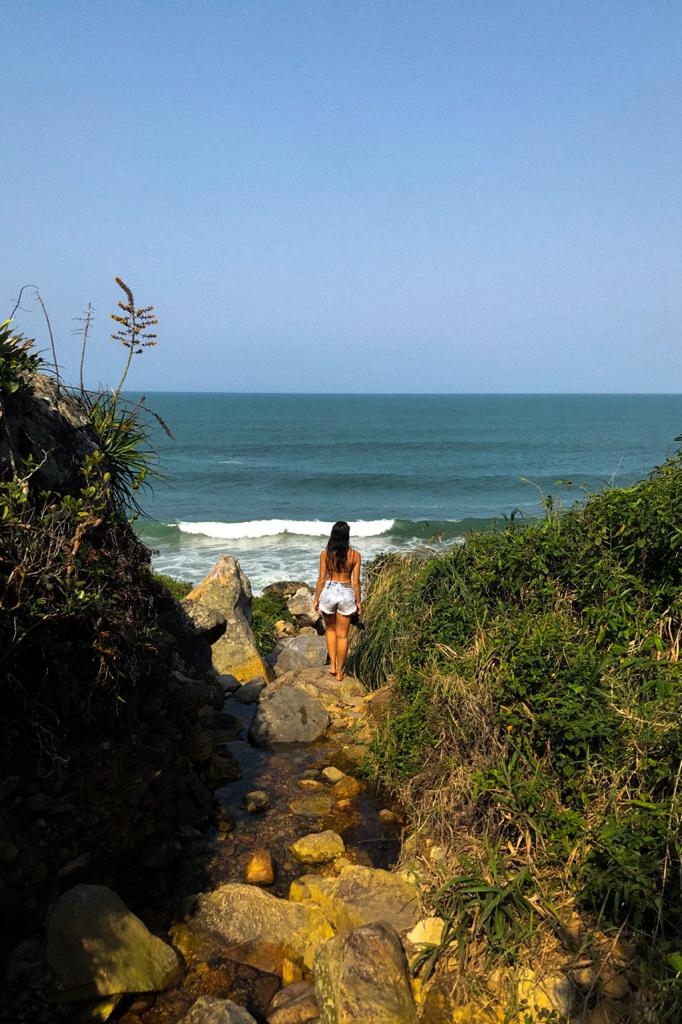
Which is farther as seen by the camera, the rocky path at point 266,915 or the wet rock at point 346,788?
the wet rock at point 346,788

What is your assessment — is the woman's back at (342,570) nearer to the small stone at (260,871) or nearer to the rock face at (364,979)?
the small stone at (260,871)

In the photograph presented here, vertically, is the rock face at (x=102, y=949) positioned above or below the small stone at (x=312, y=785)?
above

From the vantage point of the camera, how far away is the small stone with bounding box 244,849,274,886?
5793 mm

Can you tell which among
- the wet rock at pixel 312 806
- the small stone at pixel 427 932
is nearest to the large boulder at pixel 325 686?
the wet rock at pixel 312 806

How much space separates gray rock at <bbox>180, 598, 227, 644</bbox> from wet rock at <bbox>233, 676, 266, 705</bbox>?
39.9 inches

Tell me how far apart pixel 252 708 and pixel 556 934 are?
545 cm

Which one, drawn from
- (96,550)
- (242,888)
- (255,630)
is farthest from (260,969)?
(255,630)

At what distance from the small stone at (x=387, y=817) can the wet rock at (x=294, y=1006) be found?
2.02 metres

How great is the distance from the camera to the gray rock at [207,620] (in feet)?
34.2

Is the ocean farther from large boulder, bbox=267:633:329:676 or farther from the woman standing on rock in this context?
large boulder, bbox=267:633:329:676

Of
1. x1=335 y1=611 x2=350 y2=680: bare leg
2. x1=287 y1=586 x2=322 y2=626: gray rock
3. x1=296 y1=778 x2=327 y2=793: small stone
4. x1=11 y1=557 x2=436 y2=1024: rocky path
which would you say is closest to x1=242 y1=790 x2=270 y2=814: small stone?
x1=11 y1=557 x2=436 y2=1024: rocky path

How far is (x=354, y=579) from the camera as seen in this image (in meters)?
9.41

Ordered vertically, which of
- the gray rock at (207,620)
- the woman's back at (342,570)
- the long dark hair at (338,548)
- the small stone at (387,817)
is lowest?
the small stone at (387,817)

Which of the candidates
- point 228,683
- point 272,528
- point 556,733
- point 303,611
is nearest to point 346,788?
point 556,733
